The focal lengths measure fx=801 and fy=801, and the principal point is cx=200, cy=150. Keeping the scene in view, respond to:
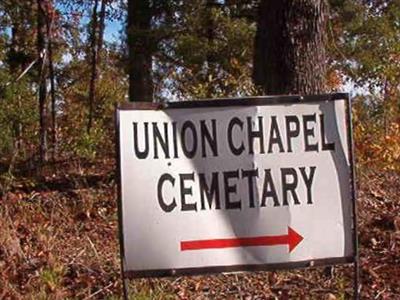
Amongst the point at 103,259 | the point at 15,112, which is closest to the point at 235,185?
the point at 103,259

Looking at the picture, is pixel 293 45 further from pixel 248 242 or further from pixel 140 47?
pixel 140 47

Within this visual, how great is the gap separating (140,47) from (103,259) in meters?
11.2

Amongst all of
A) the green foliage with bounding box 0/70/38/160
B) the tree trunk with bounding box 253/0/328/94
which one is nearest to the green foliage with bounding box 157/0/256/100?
the green foliage with bounding box 0/70/38/160

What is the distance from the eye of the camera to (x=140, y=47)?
641 inches

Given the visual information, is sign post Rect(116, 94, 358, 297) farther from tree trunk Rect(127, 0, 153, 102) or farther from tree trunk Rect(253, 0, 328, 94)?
tree trunk Rect(127, 0, 153, 102)

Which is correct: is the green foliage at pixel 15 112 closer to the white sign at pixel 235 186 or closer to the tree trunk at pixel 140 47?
the tree trunk at pixel 140 47

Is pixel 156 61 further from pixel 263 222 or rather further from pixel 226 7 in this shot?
pixel 263 222

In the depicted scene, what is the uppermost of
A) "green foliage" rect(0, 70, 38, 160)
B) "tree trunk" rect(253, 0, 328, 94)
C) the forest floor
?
"green foliage" rect(0, 70, 38, 160)

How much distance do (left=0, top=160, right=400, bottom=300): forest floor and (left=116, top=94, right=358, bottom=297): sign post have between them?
867 mm

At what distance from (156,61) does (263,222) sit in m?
13.8

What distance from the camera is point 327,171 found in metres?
4.23

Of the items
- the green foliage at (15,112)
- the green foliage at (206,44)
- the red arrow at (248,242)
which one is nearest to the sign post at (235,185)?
the red arrow at (248,242)

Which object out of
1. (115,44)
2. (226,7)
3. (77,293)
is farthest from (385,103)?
(115,44)

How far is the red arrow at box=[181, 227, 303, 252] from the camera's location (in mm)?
4105
